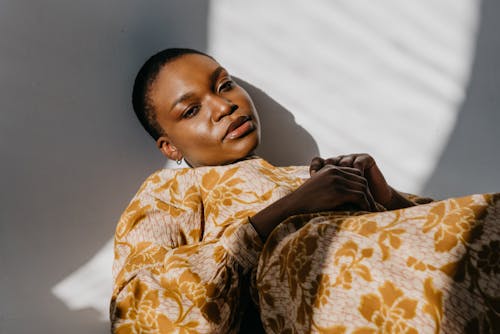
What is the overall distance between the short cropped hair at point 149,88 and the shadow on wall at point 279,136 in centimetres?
25

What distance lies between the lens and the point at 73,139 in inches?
46.1

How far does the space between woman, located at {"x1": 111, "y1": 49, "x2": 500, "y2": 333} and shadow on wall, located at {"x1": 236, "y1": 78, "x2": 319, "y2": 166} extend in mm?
199

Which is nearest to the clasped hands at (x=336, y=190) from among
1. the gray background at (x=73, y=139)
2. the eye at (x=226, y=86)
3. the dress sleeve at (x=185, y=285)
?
the dress sleeve at (x=185, y=285)

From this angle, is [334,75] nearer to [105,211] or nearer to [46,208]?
[105,211]

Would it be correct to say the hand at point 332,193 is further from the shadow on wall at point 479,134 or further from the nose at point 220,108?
the shadow on wall at point 479,134

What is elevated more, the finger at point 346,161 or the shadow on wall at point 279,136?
the finger at point 346,161

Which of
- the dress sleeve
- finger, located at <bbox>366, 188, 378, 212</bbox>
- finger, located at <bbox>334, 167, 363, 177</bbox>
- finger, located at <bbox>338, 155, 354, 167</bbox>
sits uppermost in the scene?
finger, located at <bbox>334, 167, 363, 177</bbox>

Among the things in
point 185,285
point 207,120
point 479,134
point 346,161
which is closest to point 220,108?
point 207,120

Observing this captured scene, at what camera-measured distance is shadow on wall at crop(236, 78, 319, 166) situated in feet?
4.34

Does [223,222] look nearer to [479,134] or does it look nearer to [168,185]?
[168,185]

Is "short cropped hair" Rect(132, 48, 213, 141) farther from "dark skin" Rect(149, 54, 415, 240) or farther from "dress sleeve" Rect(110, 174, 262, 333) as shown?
"dress sleeve" Rect(110, 174, 262, 333)

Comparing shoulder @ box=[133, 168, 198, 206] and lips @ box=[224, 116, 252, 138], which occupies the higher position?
lips @ box=[224, 116, 252, 138]

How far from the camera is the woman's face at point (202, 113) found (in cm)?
106

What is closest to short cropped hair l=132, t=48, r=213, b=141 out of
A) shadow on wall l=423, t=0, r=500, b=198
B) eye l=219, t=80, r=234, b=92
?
eye l=219, t=80, r=234, b=92
